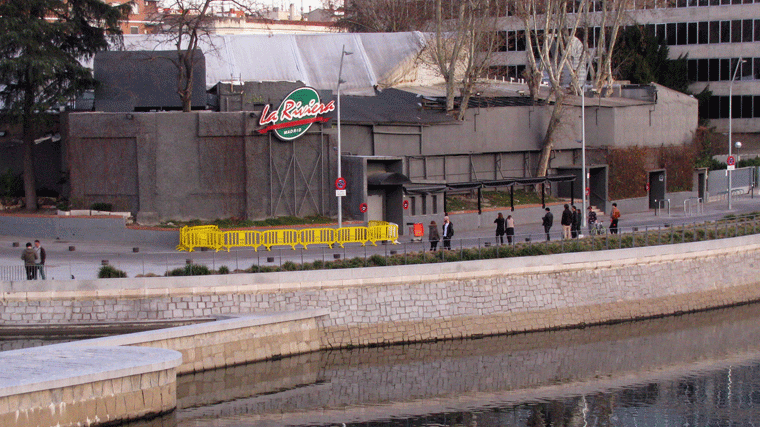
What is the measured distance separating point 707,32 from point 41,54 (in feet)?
194

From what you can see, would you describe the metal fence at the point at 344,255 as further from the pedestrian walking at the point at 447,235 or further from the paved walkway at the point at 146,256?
the pedestrian walking at the point at 447,235

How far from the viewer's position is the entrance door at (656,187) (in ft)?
201

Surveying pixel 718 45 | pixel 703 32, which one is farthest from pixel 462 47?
pixel 718 45

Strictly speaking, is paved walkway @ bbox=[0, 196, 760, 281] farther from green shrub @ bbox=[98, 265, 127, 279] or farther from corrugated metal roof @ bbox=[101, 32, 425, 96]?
corrugated metal roof @ bbox=[101, 32, 425, 96]

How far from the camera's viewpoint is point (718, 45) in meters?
82.0

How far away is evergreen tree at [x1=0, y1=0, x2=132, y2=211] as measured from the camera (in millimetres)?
43531

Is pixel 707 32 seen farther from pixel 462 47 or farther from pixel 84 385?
pixel 84 385

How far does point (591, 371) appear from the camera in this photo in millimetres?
32250

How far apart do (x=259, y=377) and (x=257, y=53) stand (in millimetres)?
31396

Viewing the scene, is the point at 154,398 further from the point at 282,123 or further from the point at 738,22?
the point at 738,22

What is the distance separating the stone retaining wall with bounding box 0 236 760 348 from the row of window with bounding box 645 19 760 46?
142ft

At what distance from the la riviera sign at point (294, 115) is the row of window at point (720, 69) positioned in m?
49.7

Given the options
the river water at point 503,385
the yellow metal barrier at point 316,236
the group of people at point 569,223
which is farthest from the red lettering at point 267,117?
the river water at point 503,385

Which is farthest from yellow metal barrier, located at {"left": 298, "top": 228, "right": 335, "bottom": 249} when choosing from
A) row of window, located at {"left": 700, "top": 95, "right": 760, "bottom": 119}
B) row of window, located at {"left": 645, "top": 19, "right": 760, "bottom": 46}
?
row of window, located at {"left": 700, "top": 95, "right": 760, "bottom": 119}
